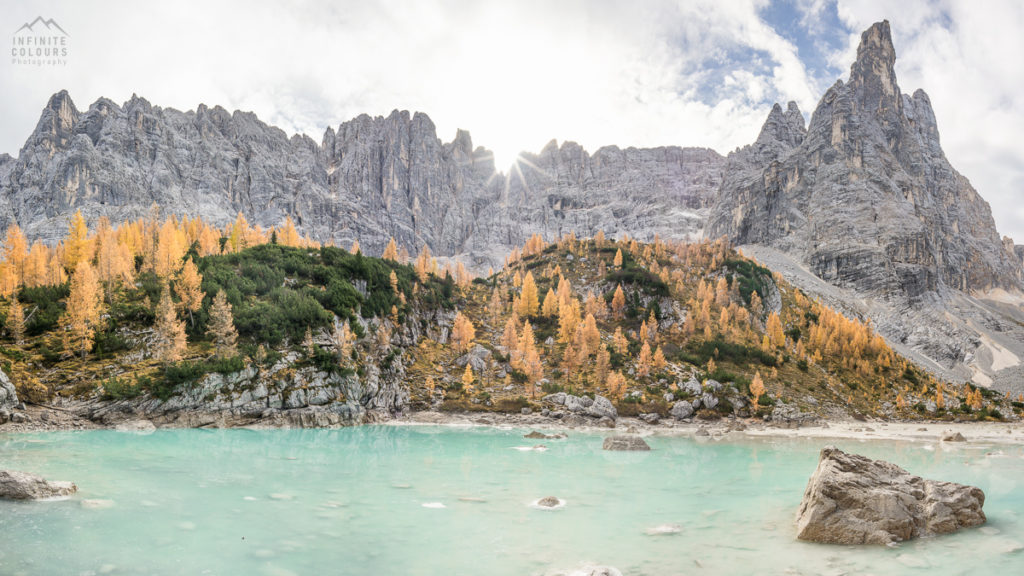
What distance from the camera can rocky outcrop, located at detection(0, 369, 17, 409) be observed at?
40.9 m

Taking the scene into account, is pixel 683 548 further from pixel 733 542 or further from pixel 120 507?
pixel 120 507

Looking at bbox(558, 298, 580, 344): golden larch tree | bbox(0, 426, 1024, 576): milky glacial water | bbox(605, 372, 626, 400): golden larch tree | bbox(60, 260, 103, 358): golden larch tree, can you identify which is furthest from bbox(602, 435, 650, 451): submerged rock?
bbox(60, 260, 103, 358): golden larch tree

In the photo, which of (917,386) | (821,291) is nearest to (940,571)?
(917,386)

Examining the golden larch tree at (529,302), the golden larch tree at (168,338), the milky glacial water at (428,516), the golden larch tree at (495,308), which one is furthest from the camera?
the golden larch tree at (495,308)

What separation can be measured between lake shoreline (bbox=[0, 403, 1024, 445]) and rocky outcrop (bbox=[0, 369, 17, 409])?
1.55 m

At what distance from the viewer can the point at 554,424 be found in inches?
2721

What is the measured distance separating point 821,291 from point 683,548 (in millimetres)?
209423

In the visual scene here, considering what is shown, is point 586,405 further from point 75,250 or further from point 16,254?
point 16,254

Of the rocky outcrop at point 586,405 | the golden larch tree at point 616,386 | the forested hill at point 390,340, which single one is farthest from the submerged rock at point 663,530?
the golden larch tree at point 616,386

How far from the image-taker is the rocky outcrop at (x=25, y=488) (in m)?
17.0

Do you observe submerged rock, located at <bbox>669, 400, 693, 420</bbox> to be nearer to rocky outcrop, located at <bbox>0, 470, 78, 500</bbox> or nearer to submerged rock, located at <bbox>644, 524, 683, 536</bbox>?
submerged rock, located at <bbox>644, 524, 683, 536</bbox>

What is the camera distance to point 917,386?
109 meters

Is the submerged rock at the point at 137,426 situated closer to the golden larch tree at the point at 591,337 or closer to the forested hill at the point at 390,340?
the forested hill at the point at 390,340

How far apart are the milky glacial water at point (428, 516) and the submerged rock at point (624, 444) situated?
587cm
